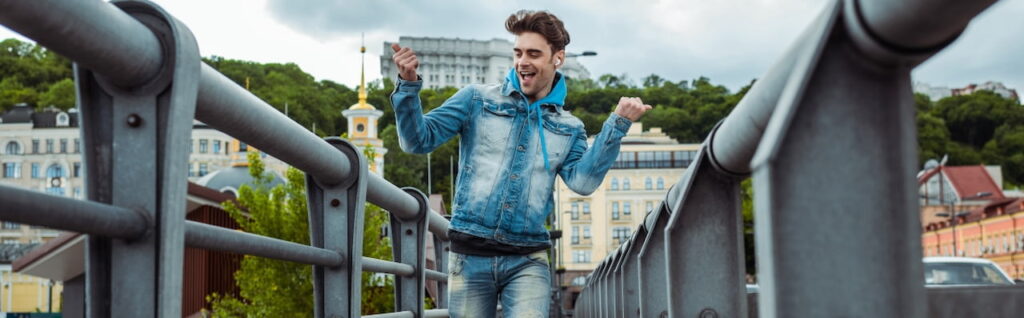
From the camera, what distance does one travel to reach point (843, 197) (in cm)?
132

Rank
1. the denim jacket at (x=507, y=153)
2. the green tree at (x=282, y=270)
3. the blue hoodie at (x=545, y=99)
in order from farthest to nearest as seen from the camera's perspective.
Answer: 1. the green tree at (x=282, y=270)
2. the blue hoodie at (x=545, y=99)
3. the denim jacket at (x=507, y=153)

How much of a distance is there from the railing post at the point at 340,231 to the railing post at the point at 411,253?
1.62 m

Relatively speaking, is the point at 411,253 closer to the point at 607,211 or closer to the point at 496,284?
the point at 496,284

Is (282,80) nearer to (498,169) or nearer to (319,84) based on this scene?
(319,84)

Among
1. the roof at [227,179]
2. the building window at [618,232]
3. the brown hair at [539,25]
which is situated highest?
the roof at [227,179]

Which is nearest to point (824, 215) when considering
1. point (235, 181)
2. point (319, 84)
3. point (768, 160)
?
point (768, 160)

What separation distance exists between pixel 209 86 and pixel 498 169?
2333mm

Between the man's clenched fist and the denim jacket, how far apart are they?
0.20m

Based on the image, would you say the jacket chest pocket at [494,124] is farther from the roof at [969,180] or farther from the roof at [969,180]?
the roof at [969,180]

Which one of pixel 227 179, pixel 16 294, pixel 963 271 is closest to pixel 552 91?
pixel 16 294

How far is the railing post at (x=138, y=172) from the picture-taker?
232cm

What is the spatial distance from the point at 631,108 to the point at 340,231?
3.57 ft

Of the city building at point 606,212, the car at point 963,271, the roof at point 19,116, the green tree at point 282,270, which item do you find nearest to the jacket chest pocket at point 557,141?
the car at point 963,271

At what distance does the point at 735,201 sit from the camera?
8.42 feet
